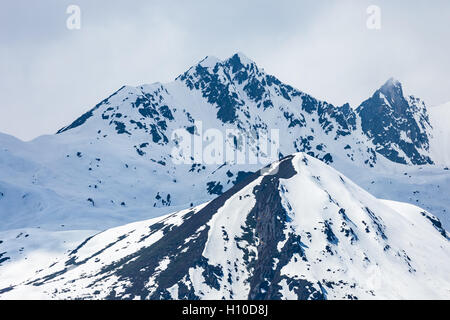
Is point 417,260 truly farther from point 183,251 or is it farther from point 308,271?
point 183,251

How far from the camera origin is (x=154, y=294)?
169m

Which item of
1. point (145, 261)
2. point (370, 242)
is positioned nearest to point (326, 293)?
point (370, 242)
